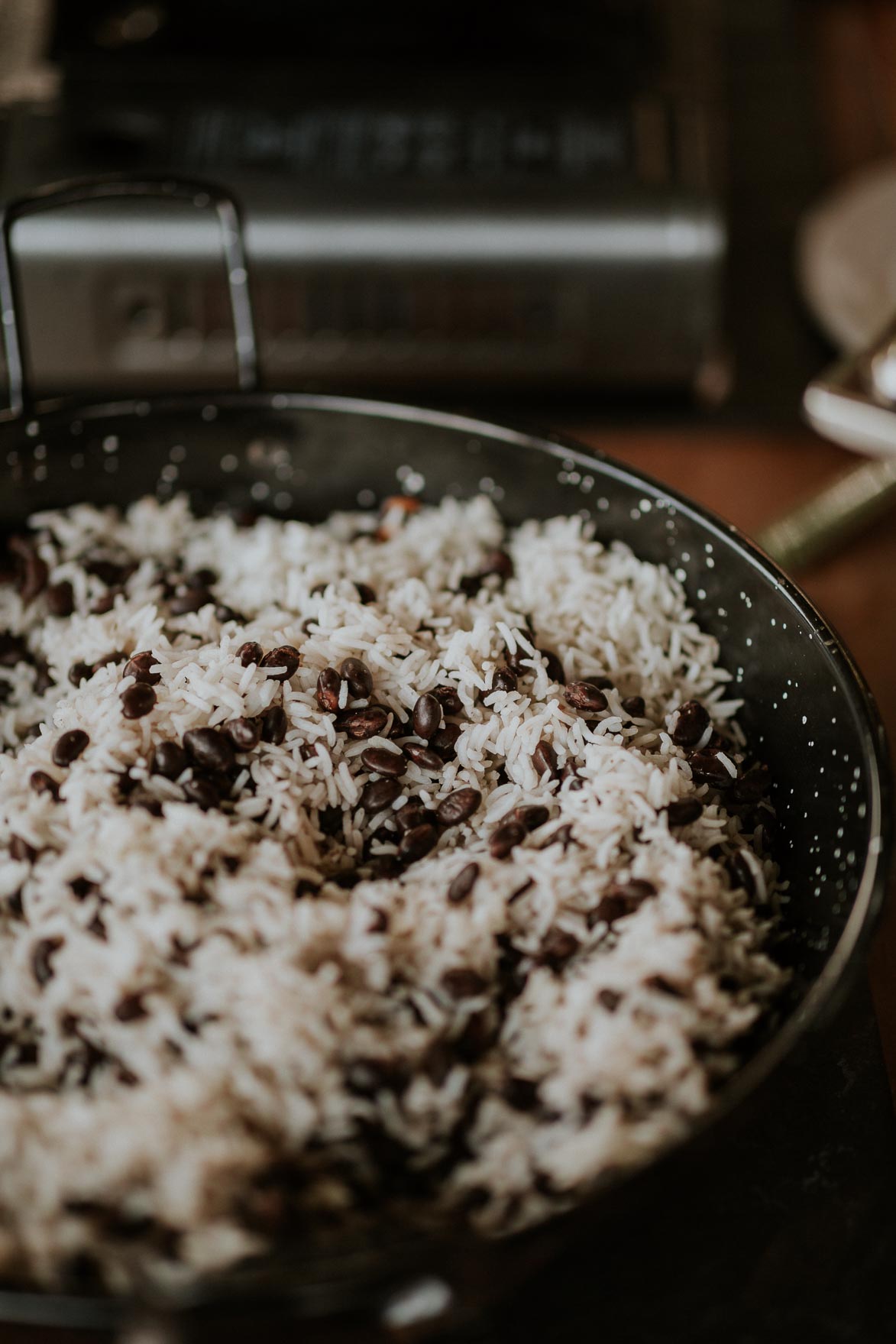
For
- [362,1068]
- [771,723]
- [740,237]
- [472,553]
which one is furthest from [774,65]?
[362,1068]

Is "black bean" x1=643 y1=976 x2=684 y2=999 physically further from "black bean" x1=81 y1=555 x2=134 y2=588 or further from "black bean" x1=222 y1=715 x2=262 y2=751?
"black bean" x1=81 y1=555 x2=134 y2=588

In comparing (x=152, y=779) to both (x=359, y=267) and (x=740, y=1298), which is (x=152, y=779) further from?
(x=359, y=267)

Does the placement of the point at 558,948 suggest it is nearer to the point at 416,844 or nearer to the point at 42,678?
the point at 416,844

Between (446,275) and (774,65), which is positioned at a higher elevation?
(774,65)

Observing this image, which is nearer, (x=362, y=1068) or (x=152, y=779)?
(x=362, y=1068)

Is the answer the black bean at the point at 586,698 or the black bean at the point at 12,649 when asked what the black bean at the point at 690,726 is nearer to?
the black bean at the point at 586,698

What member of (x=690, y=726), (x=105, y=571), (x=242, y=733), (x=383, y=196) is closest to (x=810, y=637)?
(x=690, y=726)

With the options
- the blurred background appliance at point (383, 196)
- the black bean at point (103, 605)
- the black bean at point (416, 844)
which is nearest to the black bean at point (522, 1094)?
the black bean at point (416, 844)
